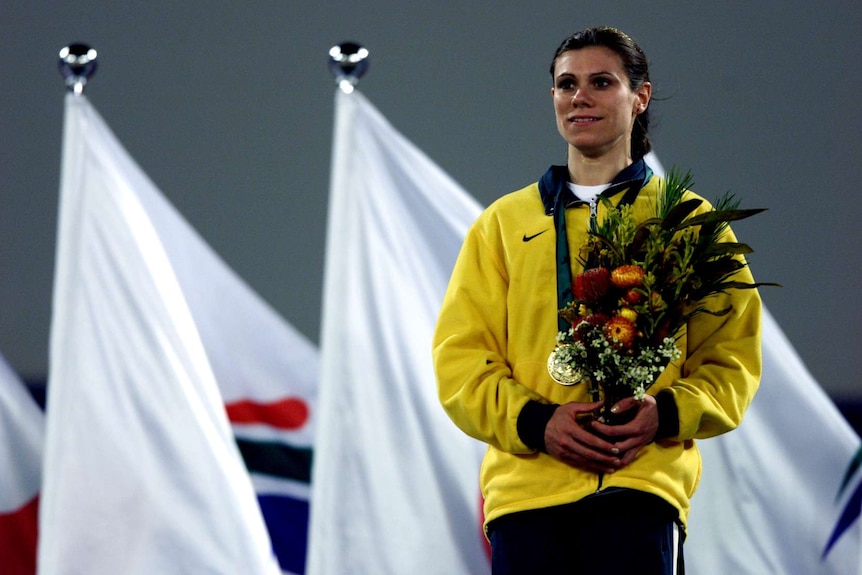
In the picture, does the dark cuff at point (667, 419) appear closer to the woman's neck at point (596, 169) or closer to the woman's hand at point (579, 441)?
the woman's hand at point (579, 441)

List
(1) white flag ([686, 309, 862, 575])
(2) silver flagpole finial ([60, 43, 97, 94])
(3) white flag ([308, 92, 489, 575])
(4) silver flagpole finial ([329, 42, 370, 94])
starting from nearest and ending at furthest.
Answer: (3) white flag ([308, 92, 489, 575]), (4) silver flagpole finial ([329, 42, 370, 94]), (2) silver flagpole finial ([60, 43, 97, 94]), (1) white flag ([686, 309, 862, 575])

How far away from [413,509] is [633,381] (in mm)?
1003

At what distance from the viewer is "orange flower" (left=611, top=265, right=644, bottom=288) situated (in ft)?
7.83

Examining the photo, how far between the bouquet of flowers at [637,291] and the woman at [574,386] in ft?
0.20

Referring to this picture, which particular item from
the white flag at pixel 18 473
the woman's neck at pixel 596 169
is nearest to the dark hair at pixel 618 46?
the woman's neck at pixel 596 169

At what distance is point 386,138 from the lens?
3.44 meters

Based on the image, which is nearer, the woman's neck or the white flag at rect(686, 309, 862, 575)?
the woman's neck

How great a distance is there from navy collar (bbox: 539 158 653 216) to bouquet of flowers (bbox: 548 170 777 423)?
0.14m

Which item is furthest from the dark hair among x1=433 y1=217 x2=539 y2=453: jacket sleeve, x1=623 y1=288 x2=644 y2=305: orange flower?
x1=623 y1=288 x2=644 y2=305: orange flower

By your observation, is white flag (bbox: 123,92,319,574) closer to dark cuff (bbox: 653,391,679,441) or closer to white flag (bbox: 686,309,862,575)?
white flag (bbox: 686,309,862,575)

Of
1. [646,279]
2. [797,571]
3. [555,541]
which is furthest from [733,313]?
[797,571]

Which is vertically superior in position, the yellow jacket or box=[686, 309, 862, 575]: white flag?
the yellow jacket

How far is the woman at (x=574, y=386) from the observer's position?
2449mm

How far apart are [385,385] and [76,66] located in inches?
40.0
